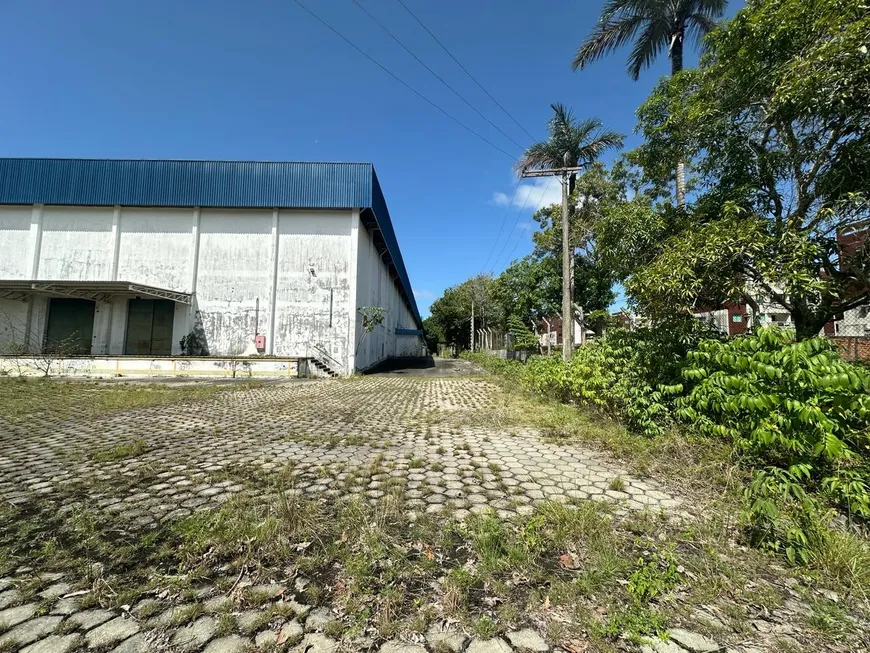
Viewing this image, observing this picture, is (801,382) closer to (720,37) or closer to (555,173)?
(720,37)

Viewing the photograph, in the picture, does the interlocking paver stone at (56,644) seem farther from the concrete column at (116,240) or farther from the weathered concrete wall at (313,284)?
the concrete column at (116,240)

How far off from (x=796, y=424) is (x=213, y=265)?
2023cm

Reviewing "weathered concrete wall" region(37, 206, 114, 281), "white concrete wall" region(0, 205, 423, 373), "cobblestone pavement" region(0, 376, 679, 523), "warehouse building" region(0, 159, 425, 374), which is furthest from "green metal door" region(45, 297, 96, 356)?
"cobblestone pavement" region(0, 376, 679, 523)

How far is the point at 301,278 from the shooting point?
1750 cm

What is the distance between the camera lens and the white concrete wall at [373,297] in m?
18.2

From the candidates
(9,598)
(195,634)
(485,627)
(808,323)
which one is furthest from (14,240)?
(808,323)

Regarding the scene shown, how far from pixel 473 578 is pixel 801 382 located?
252 centimetres

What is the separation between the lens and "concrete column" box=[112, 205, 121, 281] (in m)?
17.5

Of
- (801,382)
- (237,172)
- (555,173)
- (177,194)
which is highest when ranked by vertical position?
(237,172)

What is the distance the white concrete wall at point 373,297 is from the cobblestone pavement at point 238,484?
440 inches

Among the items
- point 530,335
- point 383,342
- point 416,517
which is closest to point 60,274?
point 383,342

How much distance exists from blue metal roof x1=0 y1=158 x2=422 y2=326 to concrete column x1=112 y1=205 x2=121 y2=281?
1.83 ft

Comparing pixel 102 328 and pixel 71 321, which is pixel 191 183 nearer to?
pixel 102 328

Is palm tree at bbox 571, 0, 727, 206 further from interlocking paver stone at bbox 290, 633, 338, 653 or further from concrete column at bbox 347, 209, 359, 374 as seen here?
interlocking paver stone at bbox 290, 633, 338, 653
